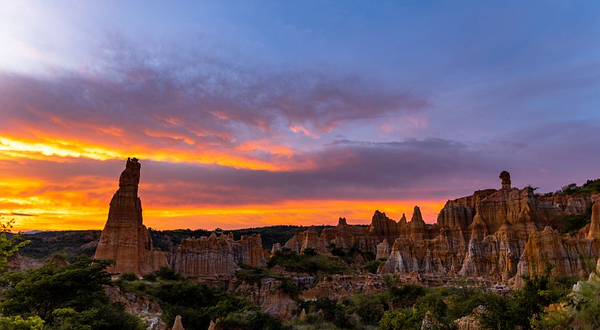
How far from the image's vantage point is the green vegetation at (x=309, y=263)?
258 ft

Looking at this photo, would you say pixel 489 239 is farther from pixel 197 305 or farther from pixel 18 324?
pixel 18 324

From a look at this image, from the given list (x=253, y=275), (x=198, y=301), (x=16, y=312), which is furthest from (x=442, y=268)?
(x=16, y=312)

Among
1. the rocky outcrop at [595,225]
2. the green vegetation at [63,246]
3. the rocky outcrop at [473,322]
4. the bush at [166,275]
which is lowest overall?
the bush at [166,275]

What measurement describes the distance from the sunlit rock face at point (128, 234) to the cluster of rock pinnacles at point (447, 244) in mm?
123

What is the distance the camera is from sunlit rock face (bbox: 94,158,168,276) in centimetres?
5631

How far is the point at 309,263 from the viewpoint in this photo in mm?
81500

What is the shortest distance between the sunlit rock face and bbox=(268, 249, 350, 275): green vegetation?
24.6 meters

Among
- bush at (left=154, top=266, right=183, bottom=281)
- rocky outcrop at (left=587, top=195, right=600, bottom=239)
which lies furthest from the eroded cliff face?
bush at (left=154, top=266, right=183, bottom=281)

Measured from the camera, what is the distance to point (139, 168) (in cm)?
6384

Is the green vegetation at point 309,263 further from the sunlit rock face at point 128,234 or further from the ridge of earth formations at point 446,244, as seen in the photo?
the sunlit rock face at point 128,234

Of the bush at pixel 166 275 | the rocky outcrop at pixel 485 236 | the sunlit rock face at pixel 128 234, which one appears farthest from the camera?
the rocky outcrop at pixel 485 236

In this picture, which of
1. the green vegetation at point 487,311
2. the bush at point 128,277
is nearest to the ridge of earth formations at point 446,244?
the bush at point 128,277

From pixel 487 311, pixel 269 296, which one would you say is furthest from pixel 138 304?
pixel 487 311

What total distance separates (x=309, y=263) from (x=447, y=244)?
26.2 metres
